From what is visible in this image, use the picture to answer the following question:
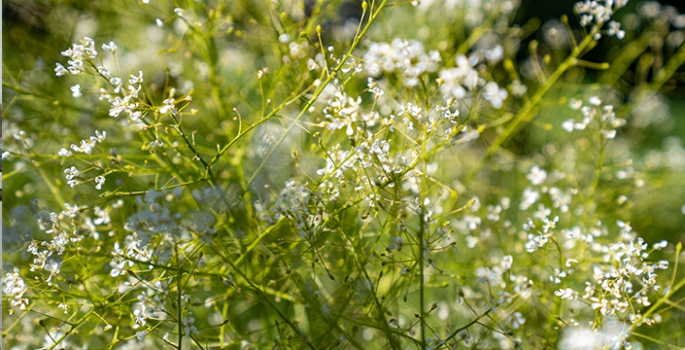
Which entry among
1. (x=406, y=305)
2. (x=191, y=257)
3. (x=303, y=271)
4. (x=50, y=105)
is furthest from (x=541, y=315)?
(x=50, y=105)

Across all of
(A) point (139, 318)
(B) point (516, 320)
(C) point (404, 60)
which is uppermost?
(C) point (404, 60)

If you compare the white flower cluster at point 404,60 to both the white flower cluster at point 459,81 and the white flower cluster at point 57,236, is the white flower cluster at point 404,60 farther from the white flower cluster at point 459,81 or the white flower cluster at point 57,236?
the white flower cluster at point 57,236

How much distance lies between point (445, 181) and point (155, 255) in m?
0.42

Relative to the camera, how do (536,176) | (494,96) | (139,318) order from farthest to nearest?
(536,176) < (494,96) < (139,318)

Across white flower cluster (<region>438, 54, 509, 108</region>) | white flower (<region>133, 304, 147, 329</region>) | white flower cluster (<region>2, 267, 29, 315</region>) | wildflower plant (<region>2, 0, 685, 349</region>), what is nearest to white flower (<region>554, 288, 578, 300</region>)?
wildflower plant (<region>2, 0, 685, 349</region>)

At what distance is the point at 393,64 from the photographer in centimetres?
56

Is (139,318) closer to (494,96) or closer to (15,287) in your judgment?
(15,287)

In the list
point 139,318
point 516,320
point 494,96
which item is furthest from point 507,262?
point 139,318

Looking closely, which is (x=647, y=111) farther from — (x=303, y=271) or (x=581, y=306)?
(x=303, y=271)

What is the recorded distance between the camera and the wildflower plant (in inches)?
20.1

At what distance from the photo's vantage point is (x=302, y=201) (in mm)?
509

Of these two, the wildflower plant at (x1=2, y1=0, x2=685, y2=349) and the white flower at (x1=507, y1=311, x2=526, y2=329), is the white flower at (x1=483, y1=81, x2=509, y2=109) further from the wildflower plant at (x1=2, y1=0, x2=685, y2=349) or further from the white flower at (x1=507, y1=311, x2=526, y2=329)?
the white flower at (x1=507, y1=311, x2=526, y2=329)

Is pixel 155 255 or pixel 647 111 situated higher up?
pixel 155 255

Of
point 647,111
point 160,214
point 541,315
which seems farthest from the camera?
point 647,111
